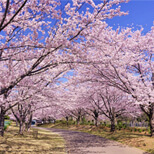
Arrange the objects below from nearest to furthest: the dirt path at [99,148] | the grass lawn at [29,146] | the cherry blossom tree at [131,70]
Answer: the grass lawn at [29,146] → the dirt path at [99,148] → the cherry blossom tree at [131,70]

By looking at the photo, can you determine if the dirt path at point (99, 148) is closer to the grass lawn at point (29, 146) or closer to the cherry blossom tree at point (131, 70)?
the grass lawn at point (29, 146)

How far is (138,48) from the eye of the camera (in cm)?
1472

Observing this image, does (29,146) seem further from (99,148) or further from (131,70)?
(131,70)

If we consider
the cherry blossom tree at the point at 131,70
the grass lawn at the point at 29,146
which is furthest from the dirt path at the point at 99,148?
the cherry blossom tree at the point at 131,70

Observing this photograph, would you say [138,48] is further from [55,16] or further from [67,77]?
[55,16]

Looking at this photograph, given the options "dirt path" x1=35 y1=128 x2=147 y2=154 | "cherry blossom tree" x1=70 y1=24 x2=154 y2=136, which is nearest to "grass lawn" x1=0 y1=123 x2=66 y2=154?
"dirt path" x1=35 y1=128 x2=147 y2=154

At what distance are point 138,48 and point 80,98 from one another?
1545 cm

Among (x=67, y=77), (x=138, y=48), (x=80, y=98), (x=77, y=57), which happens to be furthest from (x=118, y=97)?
(x=77, y=57)

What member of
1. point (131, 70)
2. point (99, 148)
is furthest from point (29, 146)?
point (131, 70)

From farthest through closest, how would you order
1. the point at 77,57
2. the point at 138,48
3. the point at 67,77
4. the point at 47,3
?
1. the point at 138,48
2. the point at 67,77
3. the point at 77,57
4. the point at 47,3

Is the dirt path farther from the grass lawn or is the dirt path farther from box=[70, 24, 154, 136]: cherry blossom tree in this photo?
box=[70, 24, 154, 136]: cherry blossom tree

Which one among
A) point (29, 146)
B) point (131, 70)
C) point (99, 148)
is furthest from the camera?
point (131, 70)

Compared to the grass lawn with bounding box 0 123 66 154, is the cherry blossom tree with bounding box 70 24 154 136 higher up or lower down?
higher up

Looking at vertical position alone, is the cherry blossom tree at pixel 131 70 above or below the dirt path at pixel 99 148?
above
